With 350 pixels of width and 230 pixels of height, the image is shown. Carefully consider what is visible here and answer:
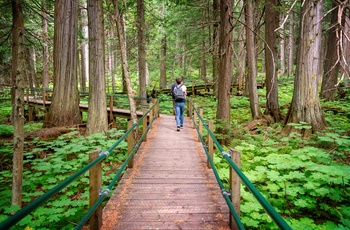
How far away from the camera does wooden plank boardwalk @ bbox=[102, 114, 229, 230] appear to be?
3016 mm

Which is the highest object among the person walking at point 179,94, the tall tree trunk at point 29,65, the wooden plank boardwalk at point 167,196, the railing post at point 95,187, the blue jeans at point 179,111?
the tall tree trunk at point 29,65

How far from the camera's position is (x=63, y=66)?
10.4 meters

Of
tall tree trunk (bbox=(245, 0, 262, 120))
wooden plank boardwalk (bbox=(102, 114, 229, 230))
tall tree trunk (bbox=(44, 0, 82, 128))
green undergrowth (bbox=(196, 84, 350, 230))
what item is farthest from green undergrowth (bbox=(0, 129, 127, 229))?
tall tree trunk (bbox=(245, 0, 262, 120))

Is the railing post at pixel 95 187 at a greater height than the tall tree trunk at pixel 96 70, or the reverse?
the tall tree trunk at pixel 96 70

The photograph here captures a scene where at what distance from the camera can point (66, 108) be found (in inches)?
412

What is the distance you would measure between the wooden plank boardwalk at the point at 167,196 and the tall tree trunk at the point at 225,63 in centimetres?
240

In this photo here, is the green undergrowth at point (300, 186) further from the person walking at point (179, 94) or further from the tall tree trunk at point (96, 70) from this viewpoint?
the tall tree trunk at point (96, 70)

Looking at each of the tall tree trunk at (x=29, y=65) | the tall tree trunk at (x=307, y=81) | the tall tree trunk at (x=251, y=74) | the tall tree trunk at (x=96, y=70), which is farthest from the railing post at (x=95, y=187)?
the tall tree trunk at (x=251, y=74)

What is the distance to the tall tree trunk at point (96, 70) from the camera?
8.11 meters

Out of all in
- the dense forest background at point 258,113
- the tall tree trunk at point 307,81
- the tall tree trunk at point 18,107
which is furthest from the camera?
the tall tree trunk at point 307,81

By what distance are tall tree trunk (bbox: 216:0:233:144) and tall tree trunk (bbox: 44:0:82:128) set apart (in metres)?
6.79

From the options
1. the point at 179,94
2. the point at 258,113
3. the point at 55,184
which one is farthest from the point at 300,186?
the point at 258,113

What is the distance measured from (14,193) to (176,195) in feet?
11.3

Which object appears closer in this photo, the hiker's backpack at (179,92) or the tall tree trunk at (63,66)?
the hiker's backpack at (179,92)
